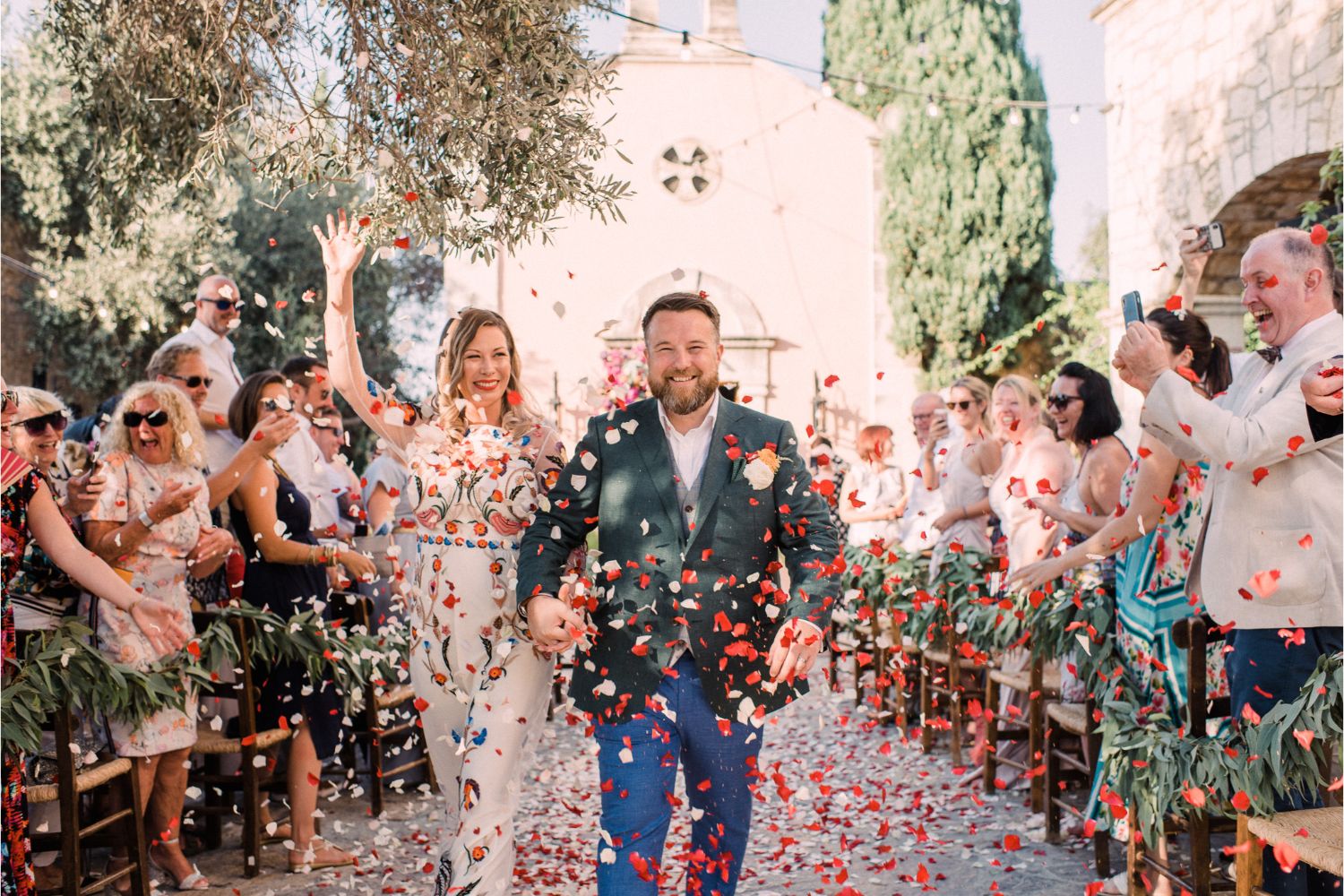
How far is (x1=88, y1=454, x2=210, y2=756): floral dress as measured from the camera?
456 centimetres

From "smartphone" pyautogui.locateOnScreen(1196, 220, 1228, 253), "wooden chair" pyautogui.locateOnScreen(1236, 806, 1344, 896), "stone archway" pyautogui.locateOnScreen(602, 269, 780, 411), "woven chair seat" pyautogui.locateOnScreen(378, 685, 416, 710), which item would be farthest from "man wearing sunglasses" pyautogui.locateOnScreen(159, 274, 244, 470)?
"stone archway" pyautogui.locateOnScreen(602, 269, 780, 411)

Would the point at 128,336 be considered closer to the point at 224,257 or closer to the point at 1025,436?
the point at 224,257

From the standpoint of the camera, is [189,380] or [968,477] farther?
[968,477]

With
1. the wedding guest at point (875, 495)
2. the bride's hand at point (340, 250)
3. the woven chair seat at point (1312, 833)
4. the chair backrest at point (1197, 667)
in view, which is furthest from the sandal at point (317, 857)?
the wedding guest at point (875, 495)

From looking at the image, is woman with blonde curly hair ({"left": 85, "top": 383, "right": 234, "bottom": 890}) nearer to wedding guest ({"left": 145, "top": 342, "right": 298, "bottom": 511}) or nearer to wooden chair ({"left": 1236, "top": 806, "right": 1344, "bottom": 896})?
wedding guest ({"left": 145, "top": 342, "right": 298, "bottom": 511})

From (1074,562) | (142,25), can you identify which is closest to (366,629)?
(142,25)

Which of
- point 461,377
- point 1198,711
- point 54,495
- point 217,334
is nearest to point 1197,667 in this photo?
point 1198,711

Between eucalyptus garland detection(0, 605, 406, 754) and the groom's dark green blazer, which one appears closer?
the groom's dark green blazer

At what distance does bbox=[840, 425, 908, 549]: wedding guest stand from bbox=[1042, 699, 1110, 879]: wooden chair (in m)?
3.44

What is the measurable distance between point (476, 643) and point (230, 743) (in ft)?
5.84

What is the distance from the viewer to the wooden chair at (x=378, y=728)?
5918 mm

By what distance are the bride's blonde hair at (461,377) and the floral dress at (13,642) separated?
1.29 meters

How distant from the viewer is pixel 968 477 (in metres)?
7.38

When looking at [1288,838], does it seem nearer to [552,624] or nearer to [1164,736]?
[1164,736]
